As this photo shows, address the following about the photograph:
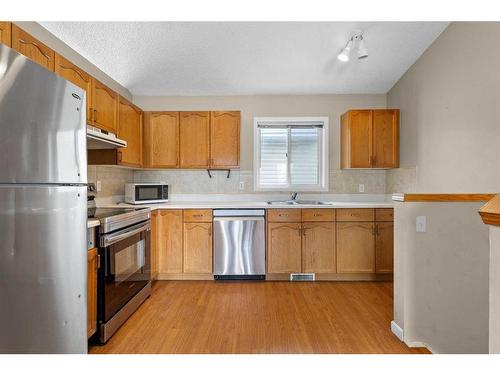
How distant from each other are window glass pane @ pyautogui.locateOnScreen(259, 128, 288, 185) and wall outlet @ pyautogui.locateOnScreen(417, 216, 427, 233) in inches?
81.5

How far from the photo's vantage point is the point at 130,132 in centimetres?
320

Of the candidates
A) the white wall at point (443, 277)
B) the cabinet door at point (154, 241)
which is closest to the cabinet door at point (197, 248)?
the cabinet door at point (154, 241)

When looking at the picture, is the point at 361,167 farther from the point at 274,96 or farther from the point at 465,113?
the point at 274,96

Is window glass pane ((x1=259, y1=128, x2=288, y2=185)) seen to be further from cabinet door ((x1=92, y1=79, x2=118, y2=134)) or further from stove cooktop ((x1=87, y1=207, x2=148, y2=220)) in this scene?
stove cooktop ((x1=87, y1=207, x2=148, y2=220))

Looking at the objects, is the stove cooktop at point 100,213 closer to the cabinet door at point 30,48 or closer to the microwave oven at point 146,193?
the microwave oven at point 146,193

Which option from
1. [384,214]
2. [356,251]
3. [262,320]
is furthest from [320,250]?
[262,320]

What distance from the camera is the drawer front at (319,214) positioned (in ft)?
10.6

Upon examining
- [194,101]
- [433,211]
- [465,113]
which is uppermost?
[194,101]

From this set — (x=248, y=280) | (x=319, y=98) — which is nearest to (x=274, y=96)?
(x=319, y=98)

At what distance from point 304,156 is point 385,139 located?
1033 millimetres

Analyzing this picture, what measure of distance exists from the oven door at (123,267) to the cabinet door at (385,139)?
2821 millimetres

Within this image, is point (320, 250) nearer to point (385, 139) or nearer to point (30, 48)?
point (385, 139)

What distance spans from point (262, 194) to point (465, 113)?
2338 mm
